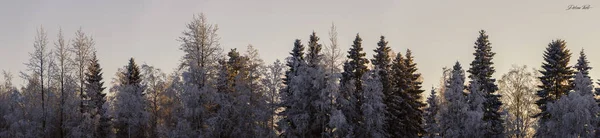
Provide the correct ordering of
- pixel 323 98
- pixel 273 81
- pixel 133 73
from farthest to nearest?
pixel 133 73 < pixel 273 81 < pixel 323 98

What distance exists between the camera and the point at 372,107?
43.0 metres

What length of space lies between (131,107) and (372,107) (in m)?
23.5

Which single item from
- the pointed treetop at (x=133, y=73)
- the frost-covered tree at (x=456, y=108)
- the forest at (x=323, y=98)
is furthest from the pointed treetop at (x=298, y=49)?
the pointed treetop at (x=133, y=73)

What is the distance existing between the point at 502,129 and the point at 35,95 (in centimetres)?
4531

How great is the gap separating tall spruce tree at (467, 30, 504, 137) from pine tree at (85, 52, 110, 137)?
33625 mm

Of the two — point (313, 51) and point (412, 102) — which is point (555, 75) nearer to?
point (412, 102)

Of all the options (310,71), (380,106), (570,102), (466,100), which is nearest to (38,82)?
(310,71)

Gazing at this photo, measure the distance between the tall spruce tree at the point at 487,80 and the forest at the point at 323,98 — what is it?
83 mm

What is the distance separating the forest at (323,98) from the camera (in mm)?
41344

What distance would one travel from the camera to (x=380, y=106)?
42.7 m

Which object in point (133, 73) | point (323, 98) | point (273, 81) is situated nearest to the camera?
point (323, 98)

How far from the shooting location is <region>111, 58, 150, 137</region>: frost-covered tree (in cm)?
5272

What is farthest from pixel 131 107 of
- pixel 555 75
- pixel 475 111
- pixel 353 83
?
pixel 555 75

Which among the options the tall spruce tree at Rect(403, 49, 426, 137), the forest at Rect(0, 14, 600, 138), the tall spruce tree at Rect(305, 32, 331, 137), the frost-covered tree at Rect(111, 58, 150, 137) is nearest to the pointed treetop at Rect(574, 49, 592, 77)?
the forest at Rect(0, 14, 600, 138)
